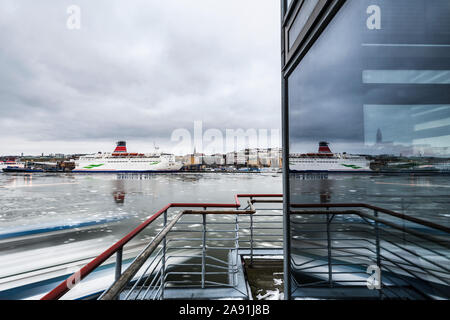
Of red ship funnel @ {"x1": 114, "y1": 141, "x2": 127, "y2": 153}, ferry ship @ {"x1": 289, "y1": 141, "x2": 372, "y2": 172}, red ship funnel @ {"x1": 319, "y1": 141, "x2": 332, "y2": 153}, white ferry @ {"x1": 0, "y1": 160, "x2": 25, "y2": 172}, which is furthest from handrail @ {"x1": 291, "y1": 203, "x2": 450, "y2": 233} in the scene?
white ferry @ {"x1": 0, "y1": 160, "x2": 25, "y2": 172}

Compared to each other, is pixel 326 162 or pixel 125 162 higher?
pixel 125 162

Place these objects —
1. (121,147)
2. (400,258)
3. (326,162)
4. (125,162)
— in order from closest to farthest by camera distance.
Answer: (400,258) < (326,162) < (121,147) < (125,162)

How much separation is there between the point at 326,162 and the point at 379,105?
0.33 metres

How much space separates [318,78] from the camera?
0.82 meters

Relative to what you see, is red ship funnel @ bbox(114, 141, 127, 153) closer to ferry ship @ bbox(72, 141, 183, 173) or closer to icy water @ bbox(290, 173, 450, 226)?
ferry ship @ bbox(72, 141, 183, 173)

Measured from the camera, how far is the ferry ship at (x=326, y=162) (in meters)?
0.64

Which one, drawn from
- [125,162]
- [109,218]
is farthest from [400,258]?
[125,162]

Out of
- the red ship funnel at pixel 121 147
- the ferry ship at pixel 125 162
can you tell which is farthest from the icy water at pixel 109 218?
the red ship funnel at pixel 121 147

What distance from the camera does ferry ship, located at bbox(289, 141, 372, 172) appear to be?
0.64m

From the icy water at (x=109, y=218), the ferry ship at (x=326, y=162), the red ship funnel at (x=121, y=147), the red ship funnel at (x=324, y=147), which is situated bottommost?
the icy water at (x=109, y=218)

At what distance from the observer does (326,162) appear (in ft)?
2.77

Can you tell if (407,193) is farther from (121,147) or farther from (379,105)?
(121,147)

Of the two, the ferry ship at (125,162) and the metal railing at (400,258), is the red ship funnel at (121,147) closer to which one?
the ferry ship at (125,162)
